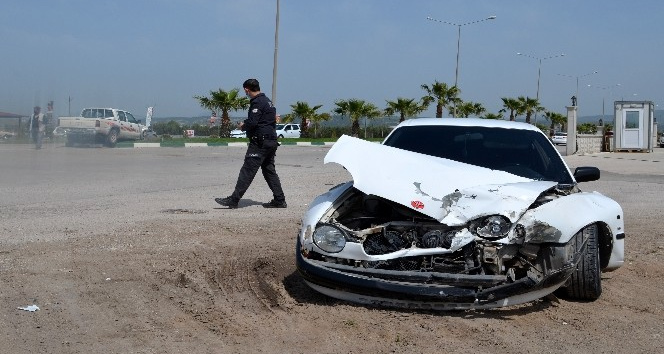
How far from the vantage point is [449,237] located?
5.13m

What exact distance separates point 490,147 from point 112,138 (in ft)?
85.3

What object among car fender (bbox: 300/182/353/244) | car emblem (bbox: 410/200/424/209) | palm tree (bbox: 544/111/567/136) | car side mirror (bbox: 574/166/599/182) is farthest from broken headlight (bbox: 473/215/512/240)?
palm tree (bbox: 544/111/567/136)

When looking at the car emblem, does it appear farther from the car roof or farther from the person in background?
the person in background

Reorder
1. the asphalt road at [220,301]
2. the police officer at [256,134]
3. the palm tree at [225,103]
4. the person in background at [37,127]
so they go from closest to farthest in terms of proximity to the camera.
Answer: the asphalt road at [220,301], the police officer at [256,134], the person in background at [37,127], the palm tree at [225,103]

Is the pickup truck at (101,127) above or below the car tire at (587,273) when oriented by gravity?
above

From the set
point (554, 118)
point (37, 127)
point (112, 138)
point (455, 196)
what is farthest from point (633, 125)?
point (554, 118)

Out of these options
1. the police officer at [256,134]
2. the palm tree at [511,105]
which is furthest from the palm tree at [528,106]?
the police officer at [256,134]

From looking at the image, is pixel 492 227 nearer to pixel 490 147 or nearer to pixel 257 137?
pixel 490 147

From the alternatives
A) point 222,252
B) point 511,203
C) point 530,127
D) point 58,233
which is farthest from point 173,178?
point 511,203

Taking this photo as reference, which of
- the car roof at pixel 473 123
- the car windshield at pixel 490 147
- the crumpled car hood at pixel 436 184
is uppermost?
the car roof at pixel 473 123

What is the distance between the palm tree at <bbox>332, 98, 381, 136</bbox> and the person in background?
4265 centimetres

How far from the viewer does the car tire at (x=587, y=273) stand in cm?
533

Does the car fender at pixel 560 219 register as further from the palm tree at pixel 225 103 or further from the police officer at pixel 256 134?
the palm tree at pixel 225 103

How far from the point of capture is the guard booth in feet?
119
